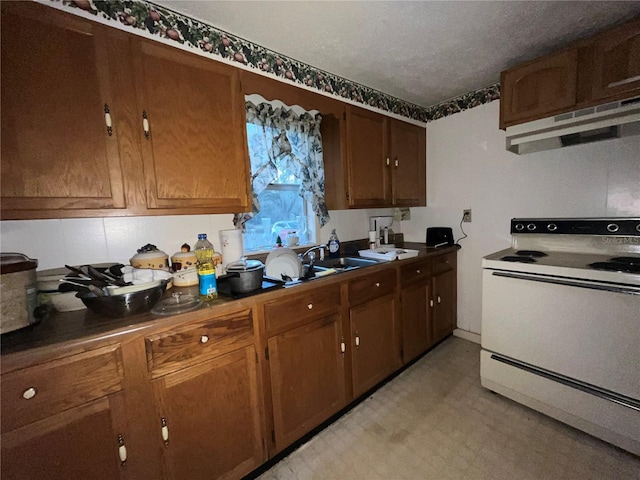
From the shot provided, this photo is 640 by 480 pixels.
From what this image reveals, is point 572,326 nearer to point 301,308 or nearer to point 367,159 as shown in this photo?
point 301,308

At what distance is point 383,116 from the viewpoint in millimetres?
2203

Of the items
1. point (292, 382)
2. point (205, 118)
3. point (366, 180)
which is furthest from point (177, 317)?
point (366, 180)

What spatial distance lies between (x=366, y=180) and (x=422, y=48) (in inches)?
35.7


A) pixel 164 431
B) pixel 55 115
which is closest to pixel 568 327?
pixel 164 431

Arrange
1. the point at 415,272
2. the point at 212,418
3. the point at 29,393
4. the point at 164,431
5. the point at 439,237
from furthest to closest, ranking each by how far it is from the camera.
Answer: the point at 439,237, the point at 415,272, the point at 212,418, the point at 164,431, the point at 29,393

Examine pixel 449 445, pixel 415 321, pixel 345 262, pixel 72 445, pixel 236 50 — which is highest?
pixel 236 50

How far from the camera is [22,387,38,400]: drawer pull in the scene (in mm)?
764

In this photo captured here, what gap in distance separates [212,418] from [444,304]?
2129 millimetres

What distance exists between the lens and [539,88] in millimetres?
1627

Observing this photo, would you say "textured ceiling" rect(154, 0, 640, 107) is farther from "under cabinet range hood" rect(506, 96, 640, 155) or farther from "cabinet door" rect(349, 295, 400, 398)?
"cabinet door" rect(349, 295, 400, 398)

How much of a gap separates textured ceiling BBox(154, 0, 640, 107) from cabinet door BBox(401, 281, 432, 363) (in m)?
1.62

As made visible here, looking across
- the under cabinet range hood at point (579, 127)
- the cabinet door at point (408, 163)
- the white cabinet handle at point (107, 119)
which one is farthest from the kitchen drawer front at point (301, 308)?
the under cabinet range hood at point (579, 127)

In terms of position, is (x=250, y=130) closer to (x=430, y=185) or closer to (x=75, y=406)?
(x=75, y=406)

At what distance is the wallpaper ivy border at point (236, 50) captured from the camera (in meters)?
1.12
